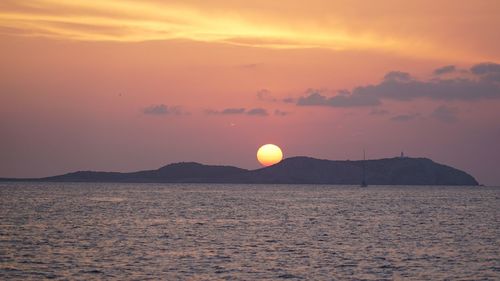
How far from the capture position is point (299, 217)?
125125 millimetres

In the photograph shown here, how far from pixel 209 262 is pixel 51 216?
64294 mm

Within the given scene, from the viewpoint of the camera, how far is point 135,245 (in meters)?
75.8

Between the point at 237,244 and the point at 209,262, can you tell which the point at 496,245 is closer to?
the point at 237,244

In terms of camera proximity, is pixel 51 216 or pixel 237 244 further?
pixel 51 216

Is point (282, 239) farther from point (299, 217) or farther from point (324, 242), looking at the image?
point (299, 217)

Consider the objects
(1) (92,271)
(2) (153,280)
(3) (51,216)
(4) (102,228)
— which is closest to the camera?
(2) (153,280)

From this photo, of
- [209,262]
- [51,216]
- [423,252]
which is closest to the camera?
[209,262]

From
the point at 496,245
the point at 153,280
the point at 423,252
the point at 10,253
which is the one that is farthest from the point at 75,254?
the point at 496,245

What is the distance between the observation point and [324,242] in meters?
81.4

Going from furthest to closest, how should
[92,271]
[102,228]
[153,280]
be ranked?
[102,228] → [92,271] → [153,280]

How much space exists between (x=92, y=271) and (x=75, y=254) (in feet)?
34.3

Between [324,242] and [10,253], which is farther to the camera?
[324,242]

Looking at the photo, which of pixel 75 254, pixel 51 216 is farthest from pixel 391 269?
pixel 51 216

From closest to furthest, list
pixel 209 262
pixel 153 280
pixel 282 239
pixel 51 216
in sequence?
pixel 153 280 → pixel 209 262 → pixel 282 239 → pixel 51 216
